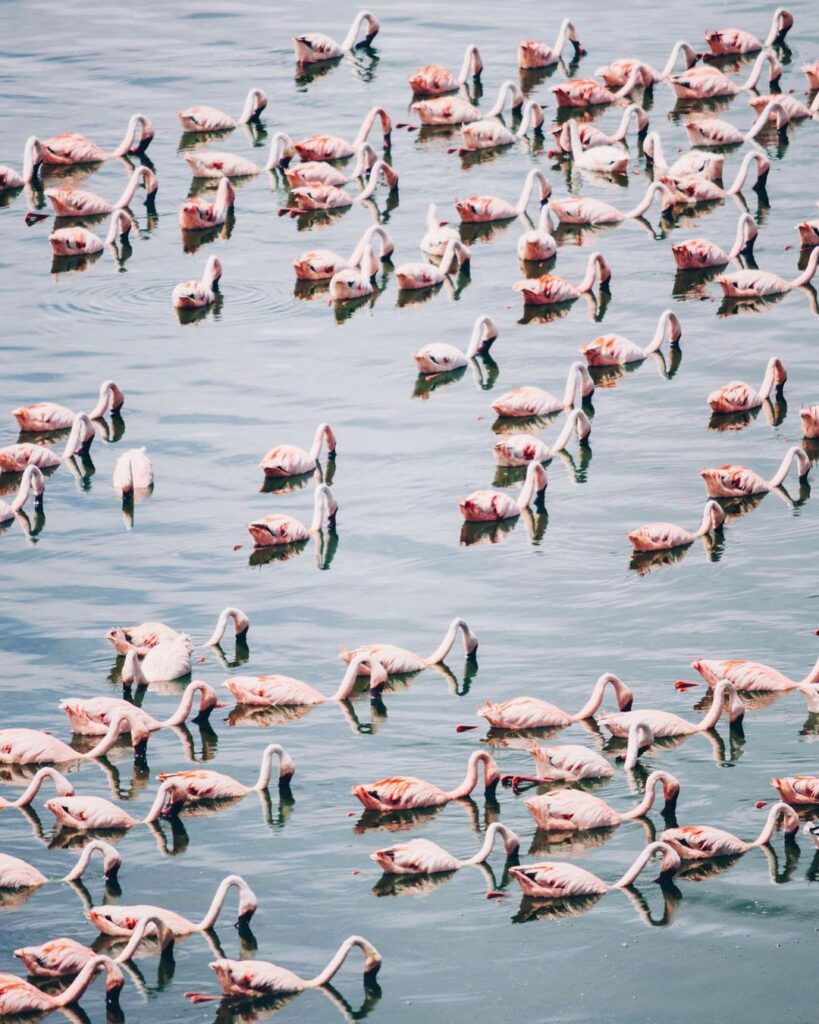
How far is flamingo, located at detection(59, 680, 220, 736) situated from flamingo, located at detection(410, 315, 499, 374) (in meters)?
10.2

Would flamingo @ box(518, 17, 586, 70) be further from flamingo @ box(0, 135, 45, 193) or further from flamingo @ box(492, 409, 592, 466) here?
flamingo @ box(492, 409, 592, 466)

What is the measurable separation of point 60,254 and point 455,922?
2125cm

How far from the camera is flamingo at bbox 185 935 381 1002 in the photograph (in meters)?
21.2

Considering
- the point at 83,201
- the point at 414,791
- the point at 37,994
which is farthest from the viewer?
the point at 83,201

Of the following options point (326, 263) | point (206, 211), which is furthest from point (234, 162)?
point (326, 263)

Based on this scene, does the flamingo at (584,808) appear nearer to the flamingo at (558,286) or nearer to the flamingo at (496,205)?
the flamingo at (558,286)

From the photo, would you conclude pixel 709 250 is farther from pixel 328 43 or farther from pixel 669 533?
pixel 328 43

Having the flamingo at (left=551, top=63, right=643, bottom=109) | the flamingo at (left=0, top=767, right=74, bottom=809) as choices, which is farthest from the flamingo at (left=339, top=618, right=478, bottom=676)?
the flamingo at (left=551, top=63, right=643, bottom=109)

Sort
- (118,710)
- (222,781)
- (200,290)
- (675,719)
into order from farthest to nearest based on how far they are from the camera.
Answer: (200,290) → (118,710) → (675,719) → (222,781)

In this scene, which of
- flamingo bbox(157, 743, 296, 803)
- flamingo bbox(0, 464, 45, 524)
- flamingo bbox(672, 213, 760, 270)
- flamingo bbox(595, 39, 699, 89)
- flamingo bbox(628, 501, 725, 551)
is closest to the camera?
flamingo bbox(157, 743, 296, 803)

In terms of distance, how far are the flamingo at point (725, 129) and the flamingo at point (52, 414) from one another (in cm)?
1411

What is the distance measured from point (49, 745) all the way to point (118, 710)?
32.2 inches

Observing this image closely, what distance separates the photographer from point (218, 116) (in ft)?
153

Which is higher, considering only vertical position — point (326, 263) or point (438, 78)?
point (438, 78)
